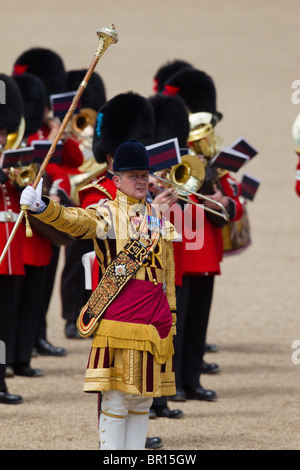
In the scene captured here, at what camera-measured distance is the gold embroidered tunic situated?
159 inches

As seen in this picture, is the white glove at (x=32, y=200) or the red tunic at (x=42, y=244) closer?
the white glove at (x=32, y=200)

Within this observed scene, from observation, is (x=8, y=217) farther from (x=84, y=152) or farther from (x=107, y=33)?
(x=84, y=152)

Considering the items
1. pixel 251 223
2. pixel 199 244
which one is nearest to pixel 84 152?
pixel 199 244

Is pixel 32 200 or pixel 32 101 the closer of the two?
pixel 32 200

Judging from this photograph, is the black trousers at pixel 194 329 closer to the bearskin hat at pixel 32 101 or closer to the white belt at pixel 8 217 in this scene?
the white belt at pixel 8 217

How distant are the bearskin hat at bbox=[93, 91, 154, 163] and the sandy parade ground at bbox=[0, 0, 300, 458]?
4.53 ft

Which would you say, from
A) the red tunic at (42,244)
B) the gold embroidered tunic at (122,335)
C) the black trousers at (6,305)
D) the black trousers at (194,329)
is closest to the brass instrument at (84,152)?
the red tunic at (42,244)

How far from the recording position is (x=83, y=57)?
19.4 m

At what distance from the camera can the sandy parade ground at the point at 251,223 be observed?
209 inches

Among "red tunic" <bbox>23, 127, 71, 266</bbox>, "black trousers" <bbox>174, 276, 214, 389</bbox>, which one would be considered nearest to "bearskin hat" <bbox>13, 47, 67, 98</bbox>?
"red tunic" <bbox>23, 127, 71, 266</bbox>

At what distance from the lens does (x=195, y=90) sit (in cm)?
641

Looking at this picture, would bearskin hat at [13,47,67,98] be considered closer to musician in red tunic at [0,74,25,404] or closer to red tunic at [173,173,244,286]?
musician in red tunic at [0,74,25,404]

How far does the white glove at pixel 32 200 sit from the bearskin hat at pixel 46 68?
13.1 feet

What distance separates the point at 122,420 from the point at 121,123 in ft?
4.85
